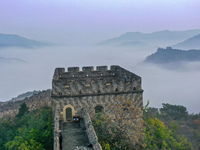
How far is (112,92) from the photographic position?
21.2 m

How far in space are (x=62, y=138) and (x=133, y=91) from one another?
888 centimetres

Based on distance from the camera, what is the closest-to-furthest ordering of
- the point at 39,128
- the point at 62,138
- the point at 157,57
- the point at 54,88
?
the point at 62,138 → the point at 54,88 → the point at 39,128 → the point at 157,57

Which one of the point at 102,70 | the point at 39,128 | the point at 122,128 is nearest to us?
the point at 122,128

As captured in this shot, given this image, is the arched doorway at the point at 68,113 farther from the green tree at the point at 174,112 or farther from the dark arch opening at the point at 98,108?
the green tree at the point at 174,112

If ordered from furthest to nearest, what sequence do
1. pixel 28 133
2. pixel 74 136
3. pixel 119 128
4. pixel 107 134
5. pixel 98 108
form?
pixel 28 133, pixel 98 108, pixel 107 134, pixel 119 128, pixel 74 136

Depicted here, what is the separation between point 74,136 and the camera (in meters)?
17.8

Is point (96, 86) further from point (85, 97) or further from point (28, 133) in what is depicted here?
point (28, 133)

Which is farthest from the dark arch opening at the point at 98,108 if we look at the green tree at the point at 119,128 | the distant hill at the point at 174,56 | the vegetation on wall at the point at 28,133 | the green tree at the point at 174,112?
the distant hill at the point at 174,56

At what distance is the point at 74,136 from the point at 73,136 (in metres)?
0.09

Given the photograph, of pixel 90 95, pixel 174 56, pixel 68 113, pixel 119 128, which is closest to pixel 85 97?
pixel 90 95

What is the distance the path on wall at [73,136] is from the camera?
1647 cm

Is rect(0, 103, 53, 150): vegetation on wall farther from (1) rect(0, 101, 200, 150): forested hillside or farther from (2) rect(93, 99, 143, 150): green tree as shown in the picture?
(2) rect(93, 99, 143, 150): green tree

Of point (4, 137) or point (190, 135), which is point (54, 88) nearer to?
point (4, 137)

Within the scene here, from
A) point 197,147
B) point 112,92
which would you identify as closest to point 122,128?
point 112,92
